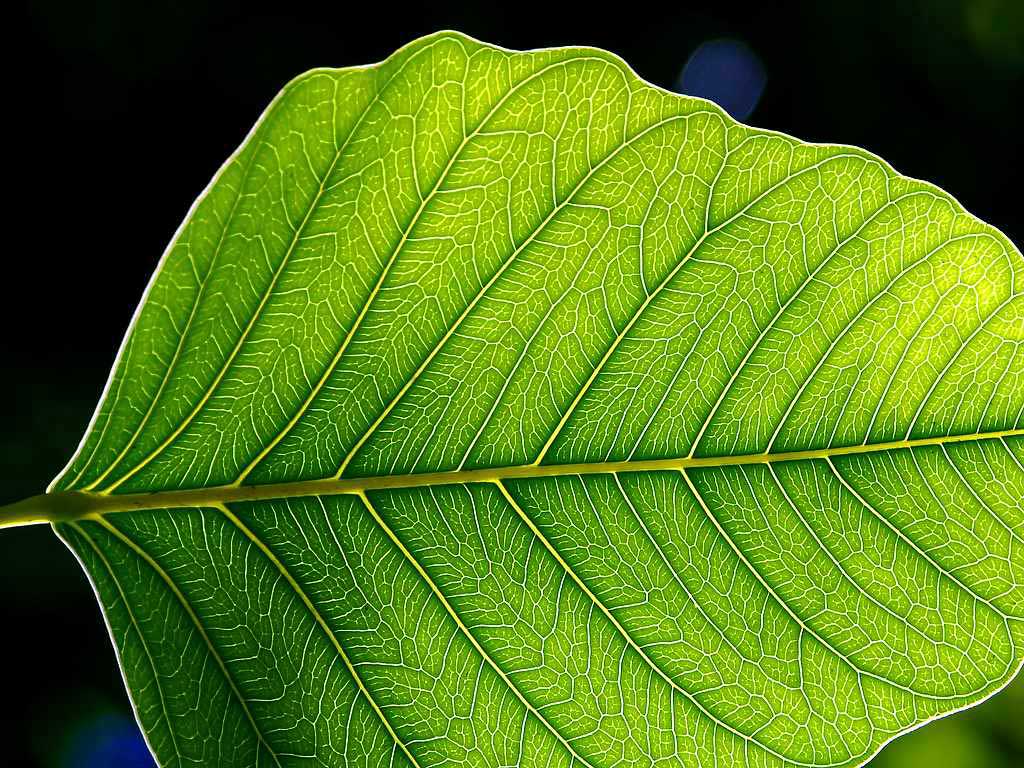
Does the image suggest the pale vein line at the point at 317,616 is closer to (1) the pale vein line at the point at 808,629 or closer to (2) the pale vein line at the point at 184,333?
(2) the pale vein line at the point at 184,333

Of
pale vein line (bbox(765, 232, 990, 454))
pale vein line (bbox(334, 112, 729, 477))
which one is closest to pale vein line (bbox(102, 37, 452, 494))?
pale vein line (bbox(334, 112, 729, 477))

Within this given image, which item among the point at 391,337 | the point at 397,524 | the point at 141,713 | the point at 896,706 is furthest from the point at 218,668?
the point at 896,706

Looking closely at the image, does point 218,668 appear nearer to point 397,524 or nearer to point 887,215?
point 397,524

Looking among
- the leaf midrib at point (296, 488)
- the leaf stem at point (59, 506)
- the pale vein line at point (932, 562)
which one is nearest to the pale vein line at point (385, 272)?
the leaf midrib at point (296, 488)

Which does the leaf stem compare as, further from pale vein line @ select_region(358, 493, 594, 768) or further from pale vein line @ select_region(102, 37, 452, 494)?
pale vein line @ select_region(358, 493, 594, 768)

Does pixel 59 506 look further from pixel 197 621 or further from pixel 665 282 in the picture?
pixel 665 282

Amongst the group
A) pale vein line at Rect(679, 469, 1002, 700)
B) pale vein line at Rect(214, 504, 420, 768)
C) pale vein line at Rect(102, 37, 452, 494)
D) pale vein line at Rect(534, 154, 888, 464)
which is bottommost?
pale vein line at Rect(679, 469, 1002, 700)

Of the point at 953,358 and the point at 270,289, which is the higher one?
the point at 270,289

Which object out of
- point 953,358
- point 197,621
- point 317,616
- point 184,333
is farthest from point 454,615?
point 953,358

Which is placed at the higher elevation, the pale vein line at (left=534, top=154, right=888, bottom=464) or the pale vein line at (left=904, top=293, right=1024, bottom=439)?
the pale vein line at (left=534, top=154, right=888, bottom=464)
